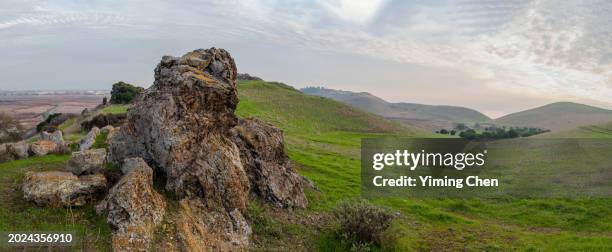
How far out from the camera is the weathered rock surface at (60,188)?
44.6ft

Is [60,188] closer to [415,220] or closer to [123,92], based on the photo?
[415,220]

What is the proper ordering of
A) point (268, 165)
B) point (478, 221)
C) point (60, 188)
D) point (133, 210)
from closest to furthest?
point (133, 210)
point (60, 188)
point (268, 165)
point (478, 221)

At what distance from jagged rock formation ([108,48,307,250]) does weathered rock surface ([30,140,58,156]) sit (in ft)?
21.4

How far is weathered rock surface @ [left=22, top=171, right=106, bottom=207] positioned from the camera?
1360 cm

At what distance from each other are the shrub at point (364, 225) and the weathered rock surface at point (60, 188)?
893 centimetres

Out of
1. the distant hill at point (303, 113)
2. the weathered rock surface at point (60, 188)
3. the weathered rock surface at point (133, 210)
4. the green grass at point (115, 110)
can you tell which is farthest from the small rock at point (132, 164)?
the distant hill at point (303, 113)

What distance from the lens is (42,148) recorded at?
21609 millimetres

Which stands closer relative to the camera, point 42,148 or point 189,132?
point 189,132

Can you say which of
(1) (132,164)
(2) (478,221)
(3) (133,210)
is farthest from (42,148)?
(2) (478,221)

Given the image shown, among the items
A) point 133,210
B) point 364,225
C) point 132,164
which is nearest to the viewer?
point 133,210

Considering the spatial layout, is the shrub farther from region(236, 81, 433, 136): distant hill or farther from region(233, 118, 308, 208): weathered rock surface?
region(236, 81, 433, 136): distant hill

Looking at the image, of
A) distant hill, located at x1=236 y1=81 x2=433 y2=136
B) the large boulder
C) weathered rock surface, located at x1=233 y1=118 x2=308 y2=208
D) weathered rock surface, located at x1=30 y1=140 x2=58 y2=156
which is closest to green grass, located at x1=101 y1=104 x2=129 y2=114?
distant hill, located at x1=236 y1=81 x2=433 y2=136

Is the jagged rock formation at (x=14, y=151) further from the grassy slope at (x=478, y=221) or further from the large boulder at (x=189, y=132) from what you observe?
the grassy slope at (x=478, y=221)

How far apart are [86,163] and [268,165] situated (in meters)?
7.66
